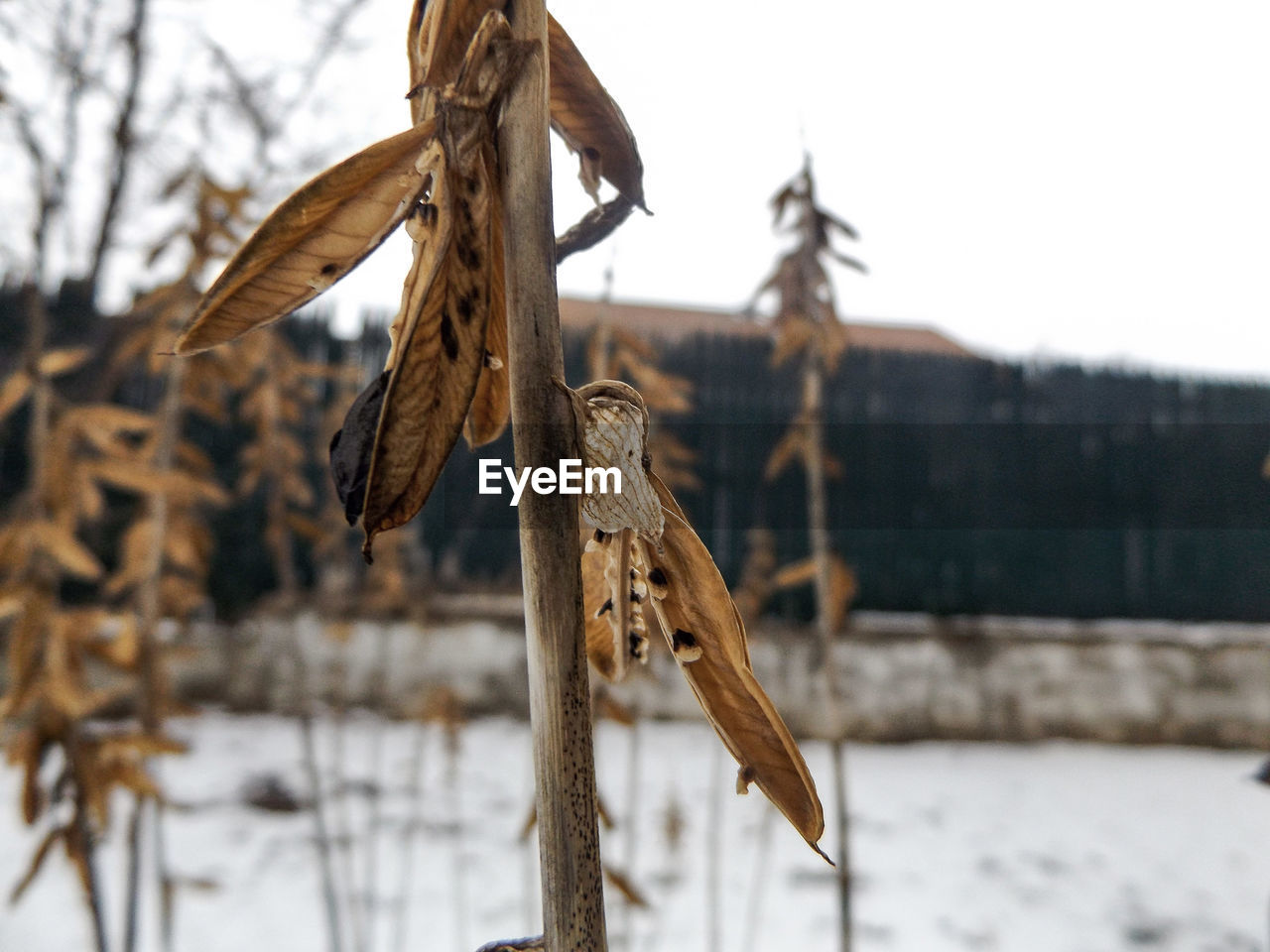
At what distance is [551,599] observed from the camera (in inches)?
6.2

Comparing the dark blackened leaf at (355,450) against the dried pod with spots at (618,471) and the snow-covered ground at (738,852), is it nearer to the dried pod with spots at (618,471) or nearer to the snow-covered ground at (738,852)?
the dried pod with spots at (618,471)

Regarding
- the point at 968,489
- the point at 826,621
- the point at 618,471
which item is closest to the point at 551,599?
the point at 618,471

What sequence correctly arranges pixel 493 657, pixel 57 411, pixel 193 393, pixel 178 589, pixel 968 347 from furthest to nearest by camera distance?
1. pixel 968 347
2. pixel 493 657
3. pixel 178 589
4. pixel 193 393
5. pixel 57 411

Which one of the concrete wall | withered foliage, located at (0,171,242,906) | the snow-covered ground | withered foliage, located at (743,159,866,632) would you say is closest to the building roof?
the concrete wall

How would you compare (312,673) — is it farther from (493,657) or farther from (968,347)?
Result: (968,347)

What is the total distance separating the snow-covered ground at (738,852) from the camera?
1.84 meters

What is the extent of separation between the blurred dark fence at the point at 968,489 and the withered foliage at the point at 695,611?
10.2 ft

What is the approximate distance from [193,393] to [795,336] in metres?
0.83

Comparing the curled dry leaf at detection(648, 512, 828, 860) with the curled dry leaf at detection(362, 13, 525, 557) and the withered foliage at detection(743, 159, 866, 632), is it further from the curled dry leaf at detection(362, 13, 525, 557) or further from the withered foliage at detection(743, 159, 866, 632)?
the withered foliage at detection(743, 159, 866, 632)

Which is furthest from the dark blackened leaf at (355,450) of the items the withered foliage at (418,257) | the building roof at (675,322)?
the building roof at (675,322)

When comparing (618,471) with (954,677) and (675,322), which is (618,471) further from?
(675,322)

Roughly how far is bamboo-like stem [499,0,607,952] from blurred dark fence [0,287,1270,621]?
3.14 m

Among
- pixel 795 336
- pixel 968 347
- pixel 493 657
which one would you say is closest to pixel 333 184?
pixel 795 336

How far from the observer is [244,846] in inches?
86.6
